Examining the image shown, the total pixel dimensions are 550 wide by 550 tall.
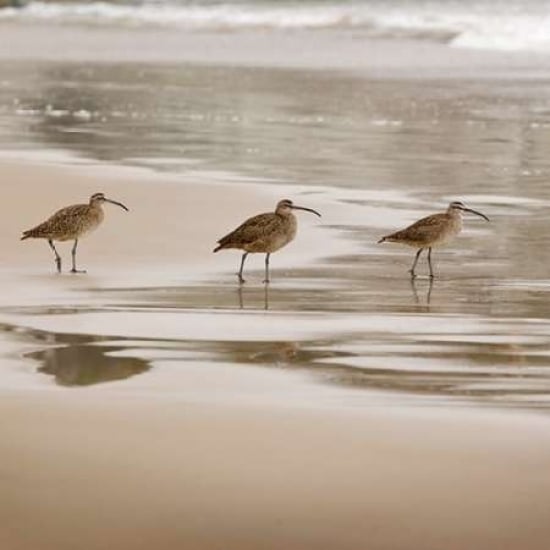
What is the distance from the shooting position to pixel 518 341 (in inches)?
372

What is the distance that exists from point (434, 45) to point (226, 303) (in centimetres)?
3362

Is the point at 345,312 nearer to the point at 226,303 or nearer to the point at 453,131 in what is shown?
the point at 226,303

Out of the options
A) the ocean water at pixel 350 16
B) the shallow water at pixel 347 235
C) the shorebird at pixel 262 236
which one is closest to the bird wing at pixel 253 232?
the shorebird at pixel 262 236

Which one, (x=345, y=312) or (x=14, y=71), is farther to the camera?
(x=14, y=71)

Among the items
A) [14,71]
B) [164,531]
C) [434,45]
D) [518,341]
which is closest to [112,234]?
[518,341]

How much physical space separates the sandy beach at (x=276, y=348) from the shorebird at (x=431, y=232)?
0.68 feet

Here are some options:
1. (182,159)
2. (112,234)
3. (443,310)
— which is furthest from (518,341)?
(182,159)

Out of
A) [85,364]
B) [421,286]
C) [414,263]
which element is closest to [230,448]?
[85,364]

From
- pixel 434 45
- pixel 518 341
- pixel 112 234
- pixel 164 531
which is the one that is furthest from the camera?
pixel 434 45

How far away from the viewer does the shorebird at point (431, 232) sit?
40.8 feet

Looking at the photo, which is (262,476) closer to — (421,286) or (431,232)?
(421,286)

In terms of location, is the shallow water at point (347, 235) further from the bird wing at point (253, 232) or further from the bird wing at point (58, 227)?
the bird wing at point (58, 227)

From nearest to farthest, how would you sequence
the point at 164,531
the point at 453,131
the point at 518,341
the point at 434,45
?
the point at 164,531, the point at 518,341, the point at 453,131, the point at 434,45

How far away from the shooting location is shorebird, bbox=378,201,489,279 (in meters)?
12.4
